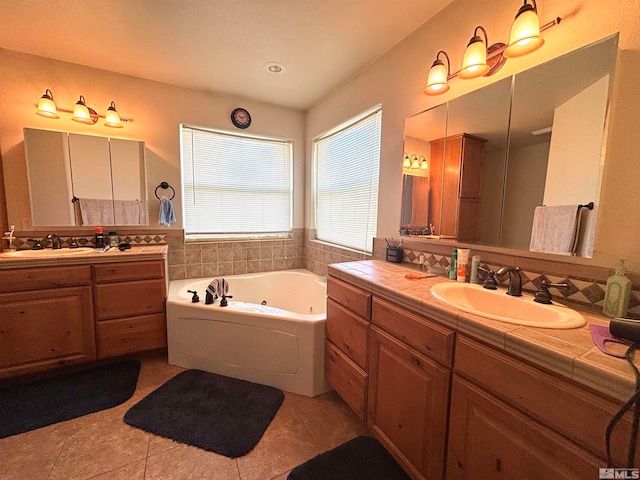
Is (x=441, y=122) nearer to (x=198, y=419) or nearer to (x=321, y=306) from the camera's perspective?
(x=321, y=306)

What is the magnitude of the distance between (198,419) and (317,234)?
6.72 ft

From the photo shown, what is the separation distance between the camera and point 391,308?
1246 mm

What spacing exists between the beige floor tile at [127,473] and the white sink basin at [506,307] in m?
1.65

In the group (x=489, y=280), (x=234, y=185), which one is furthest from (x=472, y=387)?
A: (x=234, y=185)

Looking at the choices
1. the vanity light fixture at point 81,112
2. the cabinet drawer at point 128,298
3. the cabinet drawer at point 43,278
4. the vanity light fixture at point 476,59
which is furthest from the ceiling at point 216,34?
the cabinet drawer at point 128,298

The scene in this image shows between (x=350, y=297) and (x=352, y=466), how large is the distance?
0.84 meters

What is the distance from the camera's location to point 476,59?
1.24m

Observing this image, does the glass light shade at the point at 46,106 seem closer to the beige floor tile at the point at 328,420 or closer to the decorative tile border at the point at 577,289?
the beige floor tile at the point at 328,420

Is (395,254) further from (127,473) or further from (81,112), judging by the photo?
(81,112)

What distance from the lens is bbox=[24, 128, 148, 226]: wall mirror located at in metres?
2.17

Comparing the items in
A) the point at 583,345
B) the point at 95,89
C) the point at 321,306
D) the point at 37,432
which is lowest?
the point at 37,432

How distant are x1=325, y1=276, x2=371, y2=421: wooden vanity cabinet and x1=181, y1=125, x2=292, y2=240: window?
1673mm

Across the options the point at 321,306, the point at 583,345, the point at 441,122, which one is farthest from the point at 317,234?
the point at 583,345

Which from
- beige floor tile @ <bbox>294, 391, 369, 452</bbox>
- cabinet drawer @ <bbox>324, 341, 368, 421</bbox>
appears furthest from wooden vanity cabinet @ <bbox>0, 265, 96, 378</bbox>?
cabinet drawer @ <bbox>324, 341, 368, 421</bbox>
